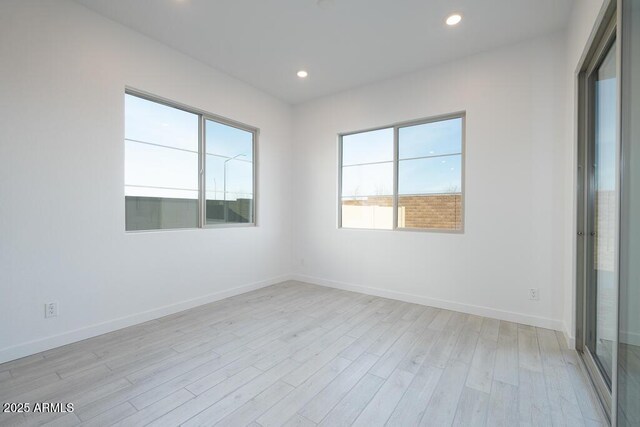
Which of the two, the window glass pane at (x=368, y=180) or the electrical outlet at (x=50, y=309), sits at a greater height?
the window glass pane at (x=368, y=180)

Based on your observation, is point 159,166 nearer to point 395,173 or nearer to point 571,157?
point 395,173

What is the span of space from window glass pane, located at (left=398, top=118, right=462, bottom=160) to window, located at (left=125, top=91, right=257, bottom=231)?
2.29m

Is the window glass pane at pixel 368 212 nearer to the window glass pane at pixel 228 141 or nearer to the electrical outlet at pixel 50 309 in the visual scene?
the window glass pane at pixel 228 141

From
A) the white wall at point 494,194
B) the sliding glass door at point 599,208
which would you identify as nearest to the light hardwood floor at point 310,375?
the sliding glass door at point 599,208

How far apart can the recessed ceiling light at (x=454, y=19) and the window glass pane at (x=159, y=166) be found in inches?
120

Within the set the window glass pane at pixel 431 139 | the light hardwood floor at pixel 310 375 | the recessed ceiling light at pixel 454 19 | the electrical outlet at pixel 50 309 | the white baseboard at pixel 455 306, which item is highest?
the recessed ceiling light at pixel 454 19

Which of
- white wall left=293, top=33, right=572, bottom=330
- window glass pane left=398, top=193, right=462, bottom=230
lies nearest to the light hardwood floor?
white wall left=293, top=33, right=572, bottom=330

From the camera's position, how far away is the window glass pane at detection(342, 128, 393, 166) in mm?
4008

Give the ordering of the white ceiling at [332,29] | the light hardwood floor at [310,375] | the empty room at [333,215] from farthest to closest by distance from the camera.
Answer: the white ceiling at [332,29]
the empty room at [333,215]
the light hardwood floor at [310,375]

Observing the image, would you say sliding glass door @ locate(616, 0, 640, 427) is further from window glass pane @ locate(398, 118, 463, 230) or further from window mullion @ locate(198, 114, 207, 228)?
window mullion @ locate(198, 114, 207, 228)

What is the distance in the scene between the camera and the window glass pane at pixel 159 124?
298cm

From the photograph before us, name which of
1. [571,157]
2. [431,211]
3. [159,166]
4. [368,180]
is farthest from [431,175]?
[159,166]

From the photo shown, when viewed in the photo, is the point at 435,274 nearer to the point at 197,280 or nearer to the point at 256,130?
the point at 197,280

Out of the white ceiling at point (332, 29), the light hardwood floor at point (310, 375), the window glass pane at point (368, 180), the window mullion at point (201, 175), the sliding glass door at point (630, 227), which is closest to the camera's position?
the sliding glass door at point (630, 227)
